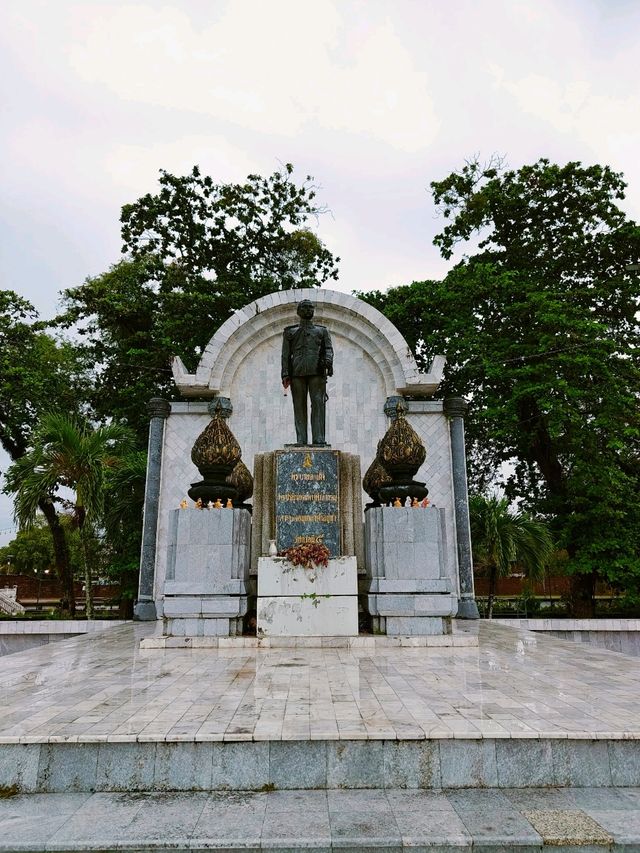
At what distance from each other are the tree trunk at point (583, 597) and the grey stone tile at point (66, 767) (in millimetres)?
15841

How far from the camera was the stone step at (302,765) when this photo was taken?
3.59 metres

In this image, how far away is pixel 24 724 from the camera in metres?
4.00

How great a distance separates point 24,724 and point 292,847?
222 cm

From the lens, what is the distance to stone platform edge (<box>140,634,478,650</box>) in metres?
7.89

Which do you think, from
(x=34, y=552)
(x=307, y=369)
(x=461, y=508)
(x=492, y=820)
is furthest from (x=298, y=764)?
(x=34, y=552)

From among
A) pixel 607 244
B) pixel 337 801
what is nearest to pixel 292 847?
pixel 337 801

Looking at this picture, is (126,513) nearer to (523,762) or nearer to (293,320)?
(293,320)

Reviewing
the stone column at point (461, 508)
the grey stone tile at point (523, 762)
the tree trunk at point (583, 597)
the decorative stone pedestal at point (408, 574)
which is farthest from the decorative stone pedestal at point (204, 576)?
the tree trunk at point (583, 597)

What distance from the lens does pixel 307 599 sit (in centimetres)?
830

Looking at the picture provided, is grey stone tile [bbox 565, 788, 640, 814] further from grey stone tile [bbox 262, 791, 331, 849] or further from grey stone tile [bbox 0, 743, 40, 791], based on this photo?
grey stone tile [bbox 0, 743, 40, 791]

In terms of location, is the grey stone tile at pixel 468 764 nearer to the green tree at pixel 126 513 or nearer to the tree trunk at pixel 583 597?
the green tree at pixel 126 513

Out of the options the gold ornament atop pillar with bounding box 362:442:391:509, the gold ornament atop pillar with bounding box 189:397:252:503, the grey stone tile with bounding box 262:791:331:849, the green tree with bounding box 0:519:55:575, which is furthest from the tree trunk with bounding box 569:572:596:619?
the green tree with bounding box 0:519:55:575

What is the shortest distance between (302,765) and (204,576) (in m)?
5.03

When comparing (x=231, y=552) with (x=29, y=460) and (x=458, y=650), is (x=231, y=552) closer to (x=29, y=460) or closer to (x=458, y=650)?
(x=458, y=650)
